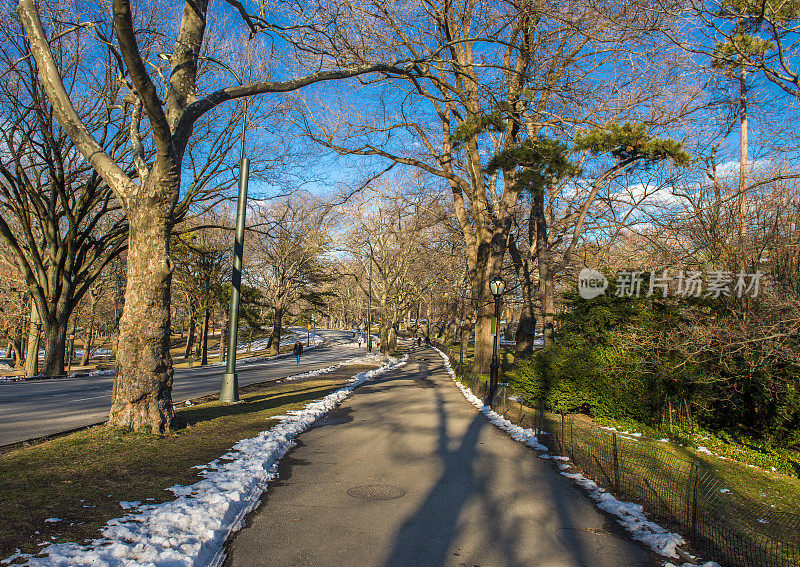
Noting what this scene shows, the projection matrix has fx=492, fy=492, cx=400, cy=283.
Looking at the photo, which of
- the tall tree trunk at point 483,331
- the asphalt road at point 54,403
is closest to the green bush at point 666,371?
the tall tree trunk at point 483,331

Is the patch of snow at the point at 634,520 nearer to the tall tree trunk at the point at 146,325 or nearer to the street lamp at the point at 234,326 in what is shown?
the tall tree trunk at the point at 146,325

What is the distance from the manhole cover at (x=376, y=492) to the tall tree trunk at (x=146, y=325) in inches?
142

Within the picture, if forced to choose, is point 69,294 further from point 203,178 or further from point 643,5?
point 643,5

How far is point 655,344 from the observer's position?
10.8 metres

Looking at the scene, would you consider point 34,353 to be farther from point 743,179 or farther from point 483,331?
point 743,179

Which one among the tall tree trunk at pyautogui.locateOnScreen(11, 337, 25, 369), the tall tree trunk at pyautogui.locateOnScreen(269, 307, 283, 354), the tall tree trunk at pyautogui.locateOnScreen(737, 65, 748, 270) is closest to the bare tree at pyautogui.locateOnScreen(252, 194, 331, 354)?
the tall tree trunk at pyautogui.locateOnScreen(269, 307, 283, 354)

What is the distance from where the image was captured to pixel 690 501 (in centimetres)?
558

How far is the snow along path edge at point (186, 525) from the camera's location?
3658 millimetres

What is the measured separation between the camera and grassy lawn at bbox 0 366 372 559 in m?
4.20

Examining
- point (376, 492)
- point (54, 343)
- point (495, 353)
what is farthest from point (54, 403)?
point (495, 353)

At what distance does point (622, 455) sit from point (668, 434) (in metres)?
4.62

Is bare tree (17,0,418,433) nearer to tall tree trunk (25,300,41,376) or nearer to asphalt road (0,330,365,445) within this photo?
asphalt road (0,330,365,445)

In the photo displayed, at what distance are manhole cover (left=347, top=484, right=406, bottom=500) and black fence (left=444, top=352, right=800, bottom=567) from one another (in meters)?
2.81

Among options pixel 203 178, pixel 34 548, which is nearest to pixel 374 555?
pixel 34 548
